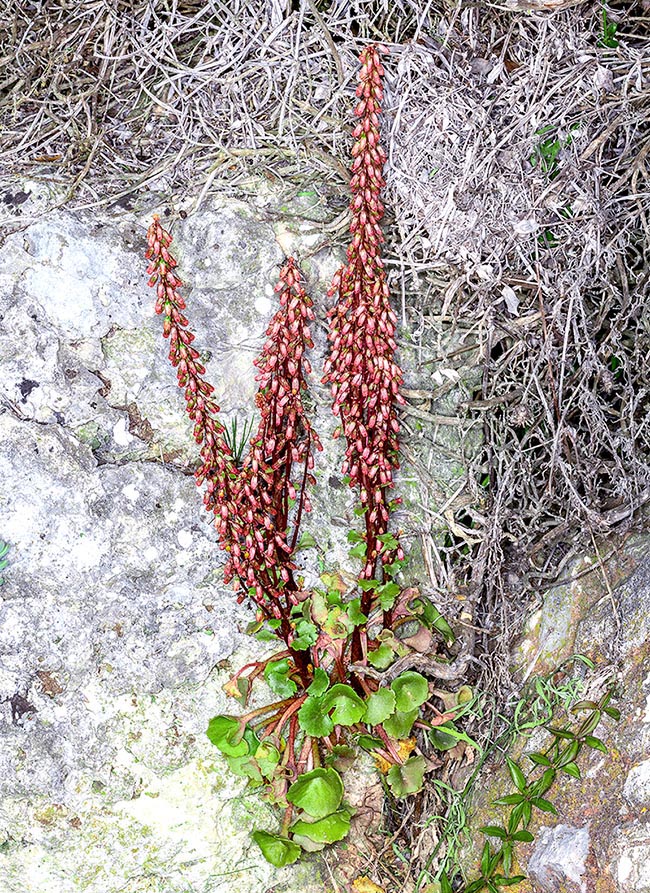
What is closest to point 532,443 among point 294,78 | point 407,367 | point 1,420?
point 407,367

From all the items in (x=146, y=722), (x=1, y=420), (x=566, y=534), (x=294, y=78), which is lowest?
(x=146, y=722)

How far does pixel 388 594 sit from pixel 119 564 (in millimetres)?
729

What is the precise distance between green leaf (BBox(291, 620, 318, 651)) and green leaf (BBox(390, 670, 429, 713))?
24 centimetres

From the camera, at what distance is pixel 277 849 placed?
2188 millimetres

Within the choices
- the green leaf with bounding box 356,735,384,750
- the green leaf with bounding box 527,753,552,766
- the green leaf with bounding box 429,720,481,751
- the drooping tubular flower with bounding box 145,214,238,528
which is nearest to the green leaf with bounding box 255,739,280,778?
the green leaf with bounding box 356,735,384,750

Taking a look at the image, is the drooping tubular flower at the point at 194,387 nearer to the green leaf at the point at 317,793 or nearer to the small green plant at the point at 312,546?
the small green plant at the point at 312,546

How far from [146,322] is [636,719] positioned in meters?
1.61

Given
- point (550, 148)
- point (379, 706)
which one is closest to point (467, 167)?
point (550, 148)

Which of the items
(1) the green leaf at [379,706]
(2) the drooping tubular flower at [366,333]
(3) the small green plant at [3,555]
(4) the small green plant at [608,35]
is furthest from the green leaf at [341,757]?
(4) the small green plant at [608,35]

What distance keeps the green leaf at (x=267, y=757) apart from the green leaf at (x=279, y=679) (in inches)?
5.5

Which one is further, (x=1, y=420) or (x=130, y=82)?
(x=130, y=82)

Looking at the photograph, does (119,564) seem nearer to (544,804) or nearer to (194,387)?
(194,387)

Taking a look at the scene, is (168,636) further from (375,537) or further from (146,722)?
(375,537)

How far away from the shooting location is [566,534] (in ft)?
7.68
